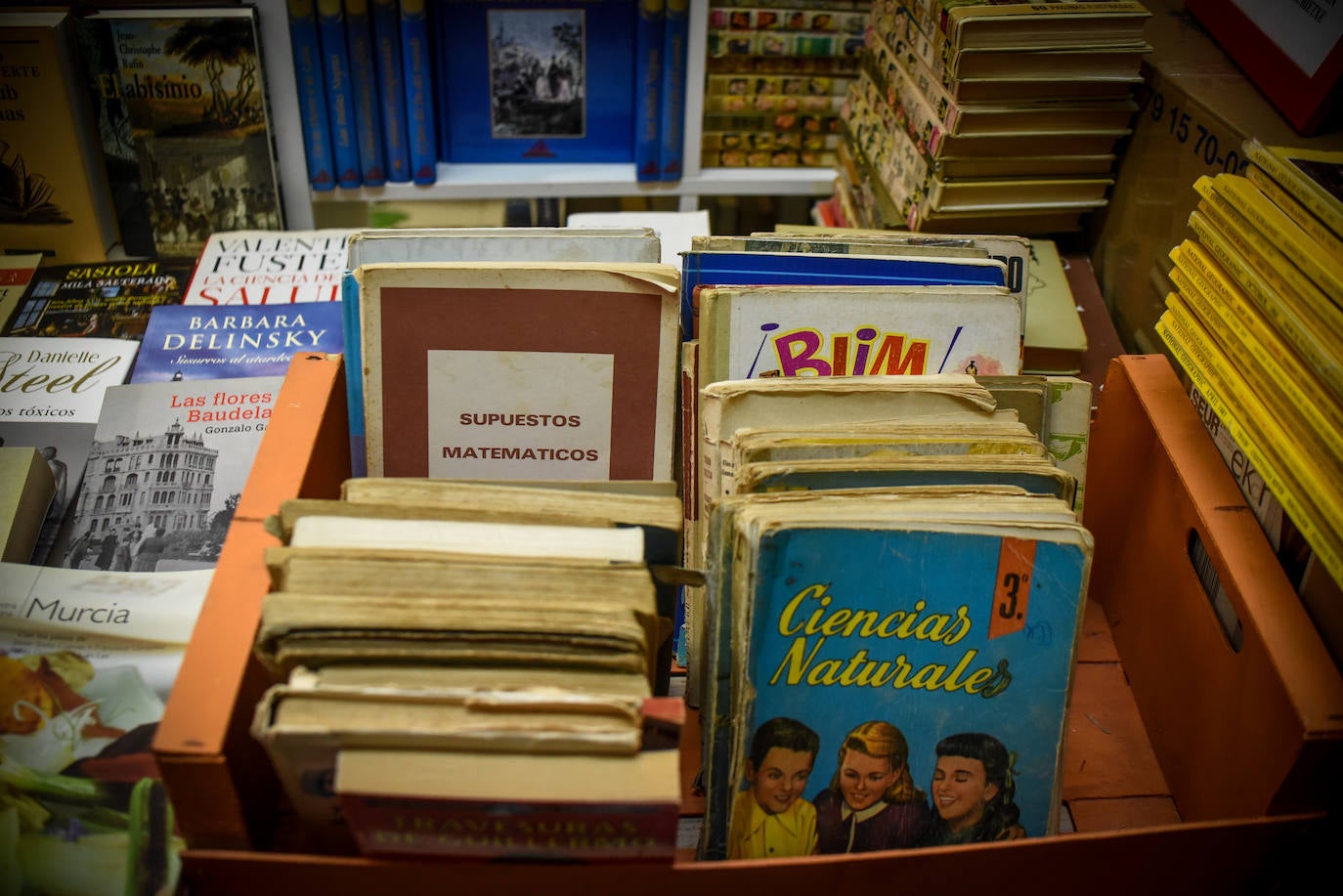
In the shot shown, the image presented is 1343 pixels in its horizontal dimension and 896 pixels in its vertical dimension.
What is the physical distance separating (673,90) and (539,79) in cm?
28

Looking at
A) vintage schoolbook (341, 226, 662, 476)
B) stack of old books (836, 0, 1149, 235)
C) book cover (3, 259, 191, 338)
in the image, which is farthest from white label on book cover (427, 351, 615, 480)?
stack of old books (836, 0, 1149, 235)

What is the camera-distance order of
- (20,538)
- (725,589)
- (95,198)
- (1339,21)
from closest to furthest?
(725,589)
(20,538)
(1339,21)
(95,198)

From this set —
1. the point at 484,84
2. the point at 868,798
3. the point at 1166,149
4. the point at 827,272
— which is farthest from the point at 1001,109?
the point at 868,798

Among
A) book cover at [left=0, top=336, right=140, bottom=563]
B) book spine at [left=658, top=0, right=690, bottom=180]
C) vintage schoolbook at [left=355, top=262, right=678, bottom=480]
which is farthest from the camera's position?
book spine at [left=658, top=0, right=690, bottom=180]

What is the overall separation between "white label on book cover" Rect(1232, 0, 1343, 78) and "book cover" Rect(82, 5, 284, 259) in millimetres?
1731

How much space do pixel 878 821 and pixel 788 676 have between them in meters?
0.20

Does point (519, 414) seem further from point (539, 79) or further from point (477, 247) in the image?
point (539, 79)

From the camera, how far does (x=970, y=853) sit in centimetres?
92

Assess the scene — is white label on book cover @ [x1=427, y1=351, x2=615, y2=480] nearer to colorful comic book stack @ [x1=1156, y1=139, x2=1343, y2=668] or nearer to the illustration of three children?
the illustration of three children

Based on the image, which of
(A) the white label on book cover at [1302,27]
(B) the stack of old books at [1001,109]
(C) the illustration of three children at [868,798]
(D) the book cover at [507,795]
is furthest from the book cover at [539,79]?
(D) the book cover at [507,795]

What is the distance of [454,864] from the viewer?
0.87 m

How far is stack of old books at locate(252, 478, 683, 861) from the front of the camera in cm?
80

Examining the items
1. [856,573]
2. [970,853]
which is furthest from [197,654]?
[970,853]

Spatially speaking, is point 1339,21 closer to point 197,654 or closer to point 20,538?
point 197,654
